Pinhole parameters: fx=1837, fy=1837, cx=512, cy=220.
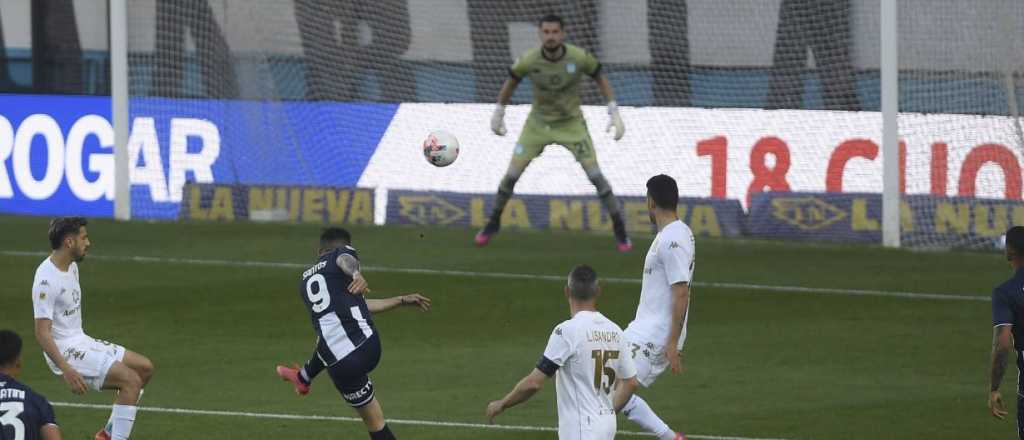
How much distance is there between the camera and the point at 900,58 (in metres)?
22.2

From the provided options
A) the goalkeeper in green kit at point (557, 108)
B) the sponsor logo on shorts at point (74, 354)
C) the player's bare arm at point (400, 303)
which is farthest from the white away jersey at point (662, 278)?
the goalkeeper in green kit at point (557, 108)

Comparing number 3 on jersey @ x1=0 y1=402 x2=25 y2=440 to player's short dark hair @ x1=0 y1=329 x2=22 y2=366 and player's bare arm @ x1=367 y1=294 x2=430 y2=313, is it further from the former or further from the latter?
player's bare arm @ x1=367 y1=294 x2=430 y2=313

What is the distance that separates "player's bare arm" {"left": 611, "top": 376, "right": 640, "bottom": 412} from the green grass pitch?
241cm

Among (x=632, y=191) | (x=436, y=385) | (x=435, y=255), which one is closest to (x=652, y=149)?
(x=632, y=191)

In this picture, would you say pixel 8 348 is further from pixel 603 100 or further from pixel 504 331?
pixel 603 100

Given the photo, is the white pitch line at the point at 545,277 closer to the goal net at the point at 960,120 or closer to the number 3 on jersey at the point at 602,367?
Answer: the goal net at the point at 960,120

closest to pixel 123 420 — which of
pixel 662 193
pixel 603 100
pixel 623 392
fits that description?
pixel 623 392

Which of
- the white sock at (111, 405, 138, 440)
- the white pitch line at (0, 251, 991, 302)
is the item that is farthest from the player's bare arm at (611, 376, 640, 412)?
the white pitch line at (0, 251, 991, 302)

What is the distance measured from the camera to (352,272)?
11320 millimetres

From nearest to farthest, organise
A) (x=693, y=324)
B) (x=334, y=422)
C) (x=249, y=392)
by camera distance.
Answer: (x=334, y=422) → (x=249, y=392) → (x=693, y=324)

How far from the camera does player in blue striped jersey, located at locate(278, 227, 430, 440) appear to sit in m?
11.4

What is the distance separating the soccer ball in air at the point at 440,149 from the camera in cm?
1750

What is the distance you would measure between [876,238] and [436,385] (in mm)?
9312

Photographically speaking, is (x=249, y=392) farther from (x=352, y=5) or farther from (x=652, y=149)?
(x=352, y=5)
